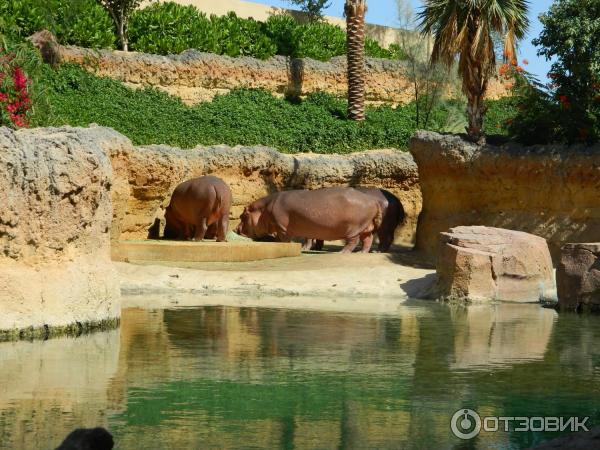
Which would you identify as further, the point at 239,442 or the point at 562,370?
the point at 562,370

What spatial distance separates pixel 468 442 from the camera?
267 inches

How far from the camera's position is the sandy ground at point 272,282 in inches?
620

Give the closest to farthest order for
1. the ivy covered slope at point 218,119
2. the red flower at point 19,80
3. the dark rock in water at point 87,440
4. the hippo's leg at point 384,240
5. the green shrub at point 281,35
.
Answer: the dark rock in water at point 87,440, the red flower at point 19,80, the hippo's leg at point 384,240, the ivy covered slope at point 218,119, the green shrub at point 281,35

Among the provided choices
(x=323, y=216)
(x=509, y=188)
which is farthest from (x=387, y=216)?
(x=509, y=188)

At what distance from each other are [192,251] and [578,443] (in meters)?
14.1

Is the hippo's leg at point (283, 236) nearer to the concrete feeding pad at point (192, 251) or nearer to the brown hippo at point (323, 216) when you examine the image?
the brown hippo at point (323, 216)

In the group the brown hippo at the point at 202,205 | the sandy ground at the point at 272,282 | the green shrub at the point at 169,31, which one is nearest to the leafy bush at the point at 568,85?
the sandy ground at the point at 272,282

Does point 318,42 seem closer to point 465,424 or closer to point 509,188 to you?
point 509,188

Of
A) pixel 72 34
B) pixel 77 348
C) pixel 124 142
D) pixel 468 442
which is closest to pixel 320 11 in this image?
pixel 72 34

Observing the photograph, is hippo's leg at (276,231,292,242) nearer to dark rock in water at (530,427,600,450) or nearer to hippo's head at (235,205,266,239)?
hippo's head at (235,205,266,239)

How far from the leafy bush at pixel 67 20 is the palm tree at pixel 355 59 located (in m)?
6.70

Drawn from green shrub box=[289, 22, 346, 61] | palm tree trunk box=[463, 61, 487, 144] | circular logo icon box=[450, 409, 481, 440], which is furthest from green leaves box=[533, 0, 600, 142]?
green shrub box=[289, 22, 346, 61]

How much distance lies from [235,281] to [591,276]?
505 cm

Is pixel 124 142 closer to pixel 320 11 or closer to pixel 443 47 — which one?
pixel 443 47
